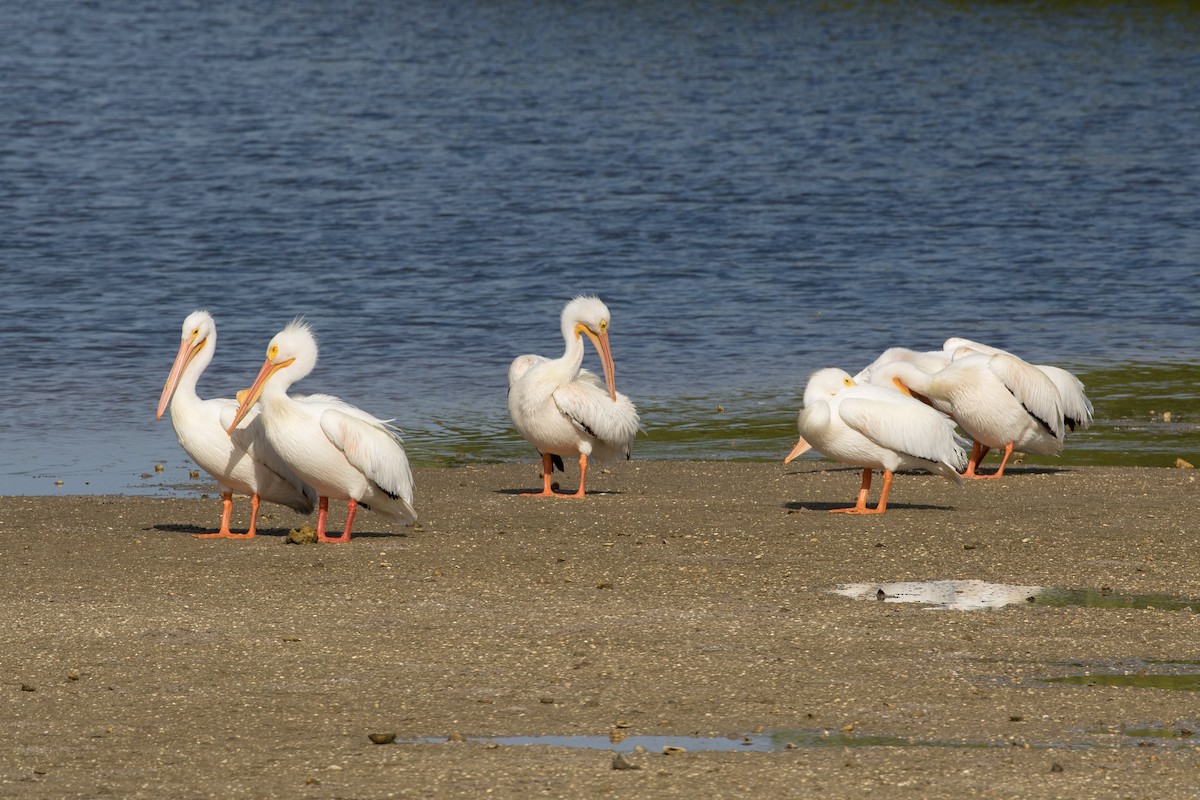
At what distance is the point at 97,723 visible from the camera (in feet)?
18.8

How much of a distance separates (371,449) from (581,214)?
52.2 ft

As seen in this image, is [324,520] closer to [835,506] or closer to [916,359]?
[835,506]

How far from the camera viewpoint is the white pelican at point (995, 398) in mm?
11648

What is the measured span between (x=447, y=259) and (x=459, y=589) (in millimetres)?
14472

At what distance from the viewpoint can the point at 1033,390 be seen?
11703mm

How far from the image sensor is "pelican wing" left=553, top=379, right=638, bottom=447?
10.9 meters

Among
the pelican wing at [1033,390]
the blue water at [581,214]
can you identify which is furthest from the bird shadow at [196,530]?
the pelican wing at [1033,390]

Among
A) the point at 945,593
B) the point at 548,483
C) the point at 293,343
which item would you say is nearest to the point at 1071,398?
the point at 548,483

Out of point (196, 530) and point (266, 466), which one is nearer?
point (266, 466)

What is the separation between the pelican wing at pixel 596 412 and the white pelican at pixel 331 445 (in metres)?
1.89

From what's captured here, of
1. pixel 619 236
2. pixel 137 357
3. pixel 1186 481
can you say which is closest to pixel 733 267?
pixel 619 236

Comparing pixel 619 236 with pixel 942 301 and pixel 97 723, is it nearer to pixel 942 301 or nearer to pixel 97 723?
pixel 942 301

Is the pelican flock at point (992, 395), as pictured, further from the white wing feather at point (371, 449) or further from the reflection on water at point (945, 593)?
the reflection on water at point (945, 593)

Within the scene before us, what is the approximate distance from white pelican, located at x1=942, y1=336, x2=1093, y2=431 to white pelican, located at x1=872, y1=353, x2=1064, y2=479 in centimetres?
16
